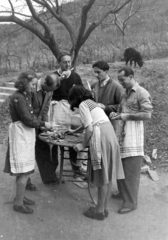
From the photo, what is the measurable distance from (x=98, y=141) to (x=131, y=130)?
491mm

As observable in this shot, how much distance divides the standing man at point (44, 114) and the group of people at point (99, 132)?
1 centimetres

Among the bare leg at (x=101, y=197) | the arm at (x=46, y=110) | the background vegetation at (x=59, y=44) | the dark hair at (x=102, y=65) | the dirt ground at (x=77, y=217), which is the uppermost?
the background vegetation at (x=59, y=44)

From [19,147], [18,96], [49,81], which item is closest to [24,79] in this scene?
[18,96]

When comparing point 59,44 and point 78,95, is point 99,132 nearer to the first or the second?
point 78,95

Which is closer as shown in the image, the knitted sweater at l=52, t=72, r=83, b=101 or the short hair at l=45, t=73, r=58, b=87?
the short hair at l=45, t=73, r=58, b=87

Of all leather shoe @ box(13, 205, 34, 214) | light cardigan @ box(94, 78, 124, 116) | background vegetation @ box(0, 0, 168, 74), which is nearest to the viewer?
leather shoe @ box(13, 205, 34, 214)

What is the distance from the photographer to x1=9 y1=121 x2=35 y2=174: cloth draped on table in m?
3.01

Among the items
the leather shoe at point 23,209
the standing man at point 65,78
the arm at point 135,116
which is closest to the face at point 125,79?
the arm at point 135,116

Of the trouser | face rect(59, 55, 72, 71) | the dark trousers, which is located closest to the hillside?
the dark trousers

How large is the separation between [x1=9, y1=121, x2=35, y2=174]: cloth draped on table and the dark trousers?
3.59 feet

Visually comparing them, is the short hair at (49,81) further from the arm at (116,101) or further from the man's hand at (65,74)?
the arm at (116,101)

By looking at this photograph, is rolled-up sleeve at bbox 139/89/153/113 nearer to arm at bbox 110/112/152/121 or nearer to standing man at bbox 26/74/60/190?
arm at bbox 110/112/152/121

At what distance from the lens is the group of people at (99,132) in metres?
2.84

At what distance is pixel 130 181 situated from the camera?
3195 mm
